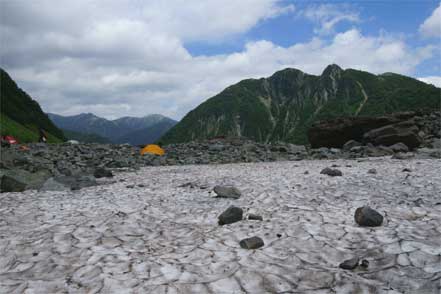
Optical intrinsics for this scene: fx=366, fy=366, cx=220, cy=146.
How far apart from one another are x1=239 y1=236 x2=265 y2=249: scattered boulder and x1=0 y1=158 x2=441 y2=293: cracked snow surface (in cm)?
16

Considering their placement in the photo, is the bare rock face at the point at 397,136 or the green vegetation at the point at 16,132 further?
the green vegetation at the point at 16,132

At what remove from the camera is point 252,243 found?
8.16 meters

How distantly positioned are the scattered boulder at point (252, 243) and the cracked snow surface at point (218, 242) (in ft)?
0.51

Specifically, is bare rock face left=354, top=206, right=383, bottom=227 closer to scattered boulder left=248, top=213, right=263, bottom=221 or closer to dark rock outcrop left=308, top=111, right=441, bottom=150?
scattered boulder left=248, top=213, right=263, bottom=221

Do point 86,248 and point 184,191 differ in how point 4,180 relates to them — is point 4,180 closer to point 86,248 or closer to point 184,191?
point 184,191

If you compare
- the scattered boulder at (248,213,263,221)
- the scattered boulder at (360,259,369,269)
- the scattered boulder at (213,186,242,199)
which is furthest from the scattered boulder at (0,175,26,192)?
the scattered boulder at (360,259,369,269)

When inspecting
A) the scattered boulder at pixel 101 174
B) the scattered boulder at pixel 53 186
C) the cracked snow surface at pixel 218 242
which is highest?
the scattered boulder at pixel 101 174

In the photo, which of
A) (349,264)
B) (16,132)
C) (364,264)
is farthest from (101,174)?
(16,132)

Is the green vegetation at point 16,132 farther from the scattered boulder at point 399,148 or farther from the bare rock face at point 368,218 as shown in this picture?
the bare rock face at point 368,218

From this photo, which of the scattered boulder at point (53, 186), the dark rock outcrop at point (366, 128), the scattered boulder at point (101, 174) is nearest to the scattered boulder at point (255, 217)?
the scattered boulder at point (53, 186)

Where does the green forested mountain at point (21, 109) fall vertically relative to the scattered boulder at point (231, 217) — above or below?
above

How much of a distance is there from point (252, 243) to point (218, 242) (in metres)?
0.89

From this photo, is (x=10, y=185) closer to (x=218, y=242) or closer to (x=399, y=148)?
(x=218, y=242)

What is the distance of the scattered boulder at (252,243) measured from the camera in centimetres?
813
